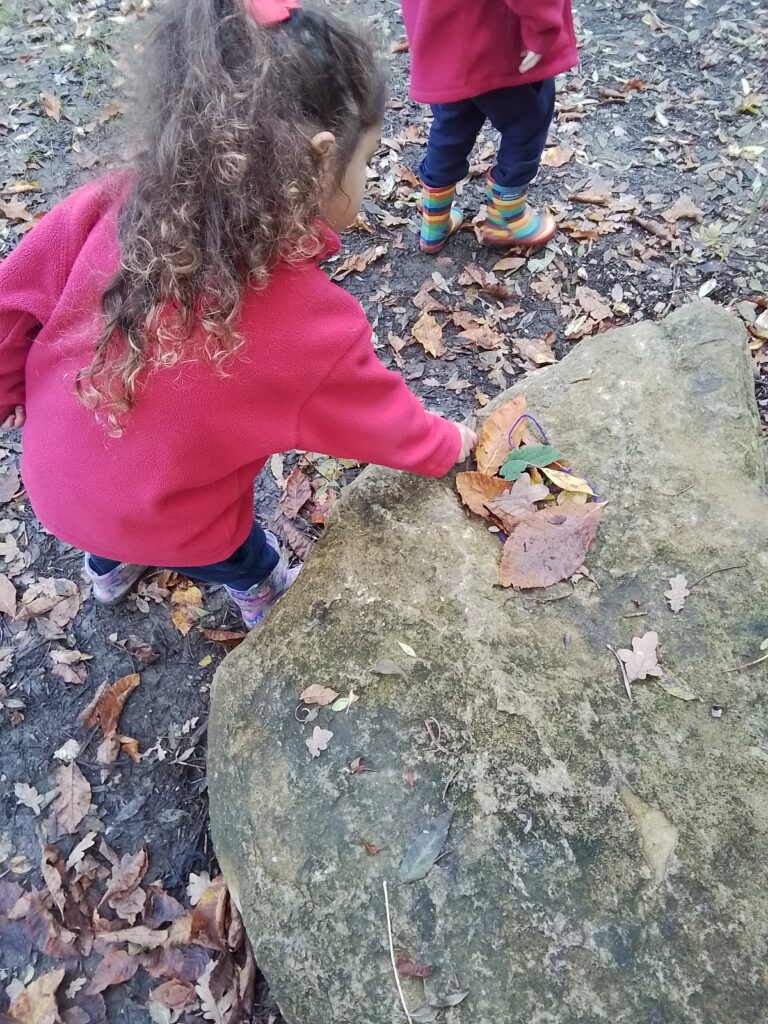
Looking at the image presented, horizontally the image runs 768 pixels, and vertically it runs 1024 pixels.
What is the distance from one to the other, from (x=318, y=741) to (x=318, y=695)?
0.13 meters

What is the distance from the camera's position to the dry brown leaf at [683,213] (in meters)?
4.55

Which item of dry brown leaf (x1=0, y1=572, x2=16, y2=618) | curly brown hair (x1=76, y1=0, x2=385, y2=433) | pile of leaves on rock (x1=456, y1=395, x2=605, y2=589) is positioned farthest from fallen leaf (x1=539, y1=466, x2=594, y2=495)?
dry brown leaf (x1=0, y1=572, x2=16, y2=618)

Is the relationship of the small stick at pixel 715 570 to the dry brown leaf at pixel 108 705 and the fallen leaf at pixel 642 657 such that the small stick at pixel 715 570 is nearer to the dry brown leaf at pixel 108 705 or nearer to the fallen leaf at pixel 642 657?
the fallen leaf at pixel 642 657

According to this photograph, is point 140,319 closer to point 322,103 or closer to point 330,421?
point 330,421

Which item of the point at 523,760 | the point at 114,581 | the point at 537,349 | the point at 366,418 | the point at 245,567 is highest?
the point at 366,418

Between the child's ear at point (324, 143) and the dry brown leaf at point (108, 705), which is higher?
the child's ear at point (324, 143)

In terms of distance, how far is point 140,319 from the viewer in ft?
5.52

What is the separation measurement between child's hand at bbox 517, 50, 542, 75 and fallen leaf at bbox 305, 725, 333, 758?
2.90 meters

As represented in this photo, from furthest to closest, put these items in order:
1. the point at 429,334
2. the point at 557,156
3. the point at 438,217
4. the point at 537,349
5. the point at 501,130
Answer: the point at 557,156 < the point at 438,217 < the point at 429,334 < the point at 537,349 < the point at 501,130

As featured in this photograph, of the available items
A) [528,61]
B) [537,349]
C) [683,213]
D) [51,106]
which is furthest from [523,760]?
[51,106]

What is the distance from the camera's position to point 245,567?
108 inches

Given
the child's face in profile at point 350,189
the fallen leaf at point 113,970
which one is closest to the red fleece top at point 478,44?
the child's face in profile at point 350,189

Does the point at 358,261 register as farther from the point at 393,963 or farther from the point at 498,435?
the point at 393,963

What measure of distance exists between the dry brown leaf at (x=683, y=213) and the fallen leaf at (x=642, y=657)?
136 inches
